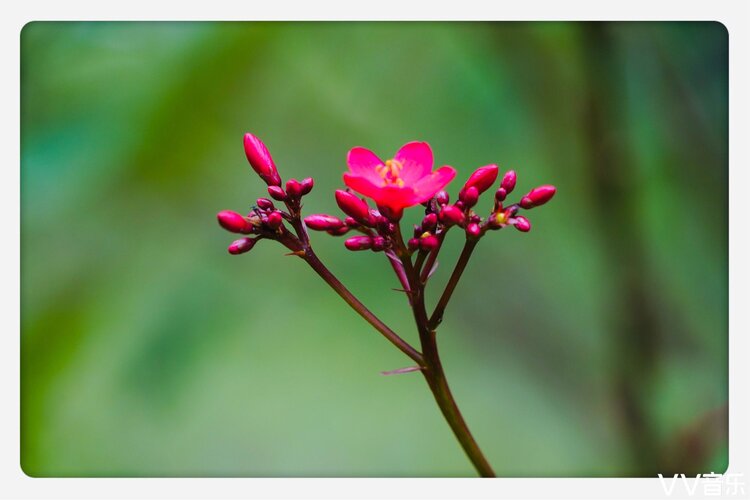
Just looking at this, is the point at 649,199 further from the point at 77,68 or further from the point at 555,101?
the point at 77,68

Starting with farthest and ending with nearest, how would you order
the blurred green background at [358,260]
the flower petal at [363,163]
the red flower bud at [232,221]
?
1. the blurred green background at [358,260]
2. the flower petal at [363,163]
3. the red flower bud at [232,221]

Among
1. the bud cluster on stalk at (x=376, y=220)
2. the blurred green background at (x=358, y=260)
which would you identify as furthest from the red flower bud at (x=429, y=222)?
the blurred green background at (x=358, y=260)

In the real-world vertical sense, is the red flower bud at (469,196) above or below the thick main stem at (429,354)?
above

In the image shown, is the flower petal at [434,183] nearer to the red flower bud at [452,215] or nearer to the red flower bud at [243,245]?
the red flower bud at [452,215]

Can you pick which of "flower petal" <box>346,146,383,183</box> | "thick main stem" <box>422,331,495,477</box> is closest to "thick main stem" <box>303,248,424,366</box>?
"thick main stem" <box>422,331,495,477</box>

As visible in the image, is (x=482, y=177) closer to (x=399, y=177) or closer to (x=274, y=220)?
(x=399, y=177)
